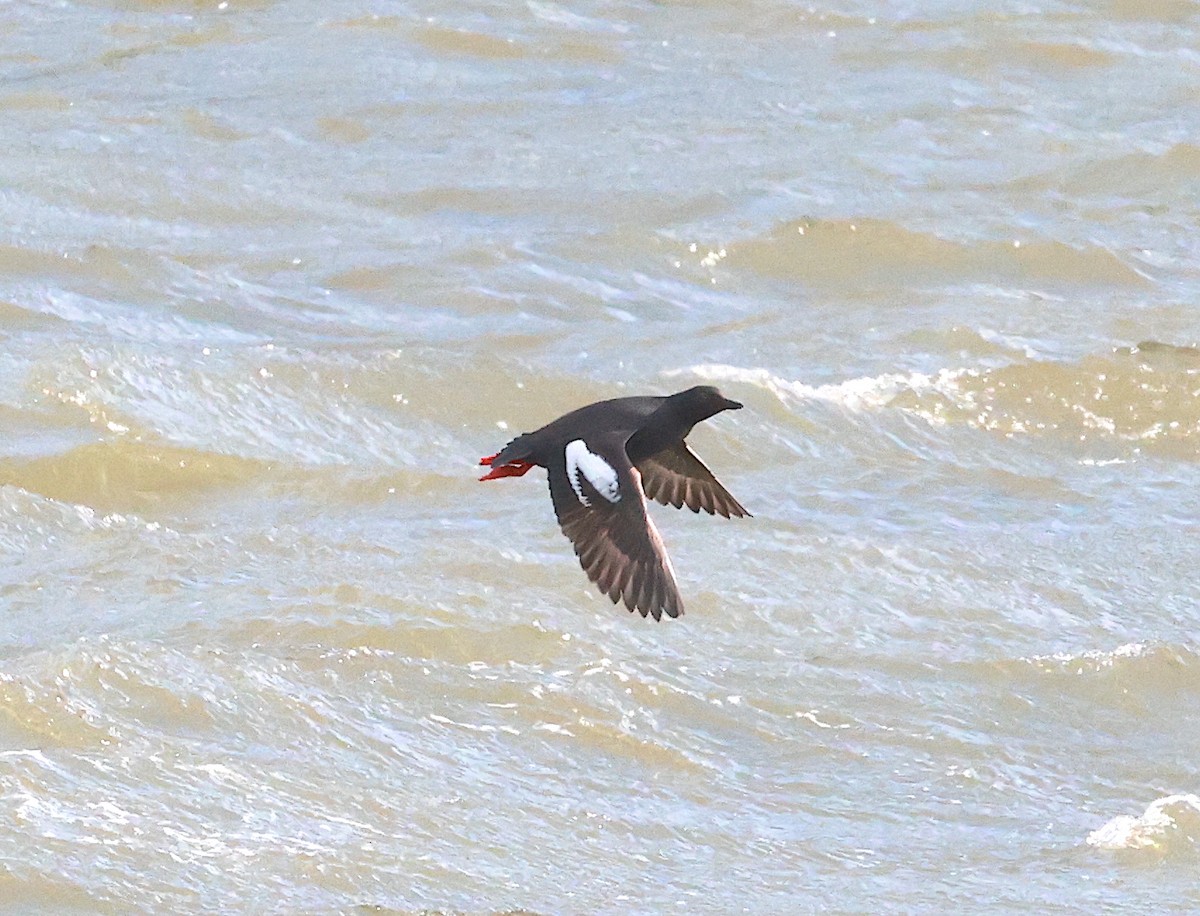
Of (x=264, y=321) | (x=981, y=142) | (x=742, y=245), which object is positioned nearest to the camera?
(x=264, y=321)

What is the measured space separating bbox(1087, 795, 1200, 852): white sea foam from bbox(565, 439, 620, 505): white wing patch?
1.64 m

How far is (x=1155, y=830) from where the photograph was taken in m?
6.32

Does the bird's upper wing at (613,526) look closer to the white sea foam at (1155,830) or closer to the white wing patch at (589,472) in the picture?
the white wing patch at (589,472)

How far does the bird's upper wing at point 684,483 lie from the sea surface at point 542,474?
73cm

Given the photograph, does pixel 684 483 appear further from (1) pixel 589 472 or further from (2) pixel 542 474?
(2) pixel 542 474

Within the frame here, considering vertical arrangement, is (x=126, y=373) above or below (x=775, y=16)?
below

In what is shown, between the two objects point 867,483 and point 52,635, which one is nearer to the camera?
point 52,635

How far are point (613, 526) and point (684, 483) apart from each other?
0.72 meters

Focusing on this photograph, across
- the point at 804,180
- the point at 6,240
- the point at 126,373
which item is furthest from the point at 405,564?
the point at 804,180

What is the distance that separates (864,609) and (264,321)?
3.31 metres

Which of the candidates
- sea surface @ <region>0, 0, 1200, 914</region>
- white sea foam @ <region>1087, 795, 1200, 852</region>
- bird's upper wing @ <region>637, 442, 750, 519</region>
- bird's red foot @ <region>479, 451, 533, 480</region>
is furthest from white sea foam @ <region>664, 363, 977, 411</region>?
bird's red foot @ <region>479, 451, 533, 480</region>

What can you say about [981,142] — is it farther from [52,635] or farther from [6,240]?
[52,635]

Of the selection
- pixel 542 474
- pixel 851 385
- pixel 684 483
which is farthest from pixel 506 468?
pixel 851 385

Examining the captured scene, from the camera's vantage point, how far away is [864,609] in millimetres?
7680
